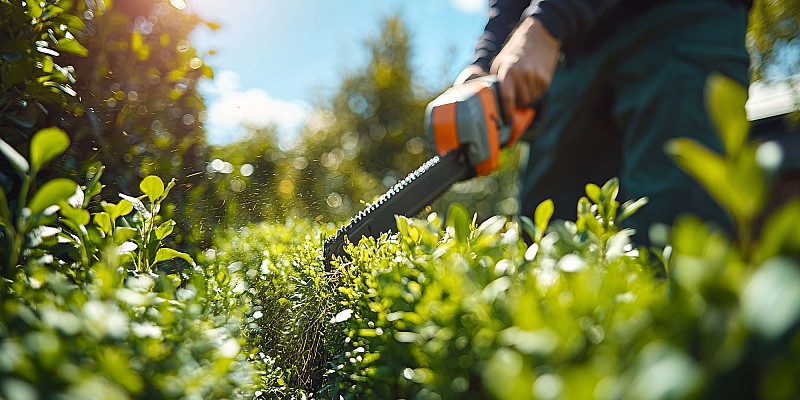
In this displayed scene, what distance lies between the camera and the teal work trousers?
6.07 ft

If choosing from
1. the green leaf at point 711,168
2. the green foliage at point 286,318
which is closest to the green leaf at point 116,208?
the green foliage at point 286,318

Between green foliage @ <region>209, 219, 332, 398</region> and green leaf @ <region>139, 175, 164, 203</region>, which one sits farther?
green foliage @ <region>209, 219, 332, 398</region>

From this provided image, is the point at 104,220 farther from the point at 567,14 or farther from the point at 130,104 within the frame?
the point at 567,14

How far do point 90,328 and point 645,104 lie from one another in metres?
1.98

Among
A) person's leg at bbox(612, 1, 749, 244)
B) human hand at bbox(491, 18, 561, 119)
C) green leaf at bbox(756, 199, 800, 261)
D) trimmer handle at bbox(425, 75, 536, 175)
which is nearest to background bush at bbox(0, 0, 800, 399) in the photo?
green leaf at bbox(756, 199, 800, 261)

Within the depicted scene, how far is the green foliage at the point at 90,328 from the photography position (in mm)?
437

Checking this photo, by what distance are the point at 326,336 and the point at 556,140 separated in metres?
1.65

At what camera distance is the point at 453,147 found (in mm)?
2275

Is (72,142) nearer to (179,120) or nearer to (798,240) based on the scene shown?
(179,120)

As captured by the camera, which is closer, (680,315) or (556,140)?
(680,315)

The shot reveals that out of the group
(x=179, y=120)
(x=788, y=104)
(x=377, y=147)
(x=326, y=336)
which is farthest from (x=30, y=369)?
(x=377, y=147)

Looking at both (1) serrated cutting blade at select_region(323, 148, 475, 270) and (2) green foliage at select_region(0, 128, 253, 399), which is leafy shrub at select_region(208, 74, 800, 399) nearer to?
(2) green foliage at select_region(0, 128, 253, 399)

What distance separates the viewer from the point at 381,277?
95cm

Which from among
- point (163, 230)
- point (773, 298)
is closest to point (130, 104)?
point (163, 230)
